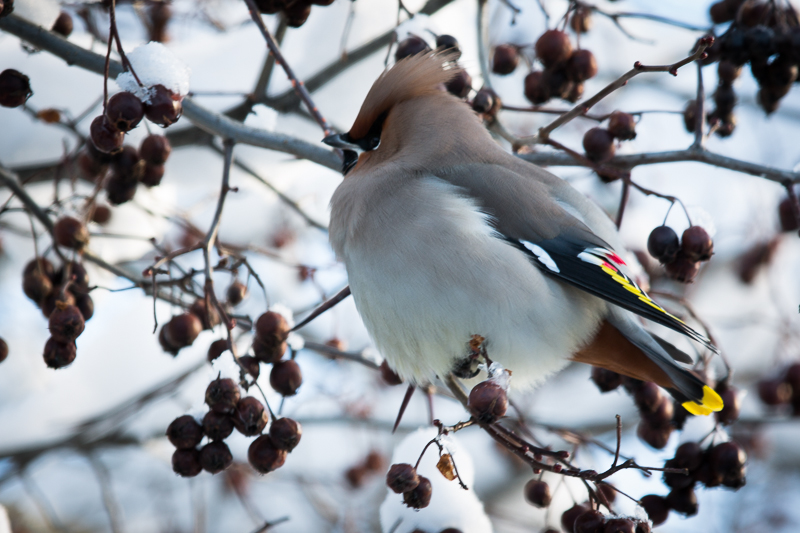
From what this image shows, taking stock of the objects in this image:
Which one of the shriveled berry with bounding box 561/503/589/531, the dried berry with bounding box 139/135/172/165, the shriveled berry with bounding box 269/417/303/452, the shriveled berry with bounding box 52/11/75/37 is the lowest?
the shriveled berry with bounding box 561/503/589/531

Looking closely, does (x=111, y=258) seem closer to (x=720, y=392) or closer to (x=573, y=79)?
(x=573, y=79)

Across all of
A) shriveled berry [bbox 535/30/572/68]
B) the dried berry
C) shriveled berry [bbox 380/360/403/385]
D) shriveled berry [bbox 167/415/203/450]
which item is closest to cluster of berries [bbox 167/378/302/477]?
shriveled berry [bbox 167/415/203/450]

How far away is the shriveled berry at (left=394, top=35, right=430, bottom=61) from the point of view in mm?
2676

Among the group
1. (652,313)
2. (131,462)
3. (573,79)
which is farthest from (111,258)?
(652,313)

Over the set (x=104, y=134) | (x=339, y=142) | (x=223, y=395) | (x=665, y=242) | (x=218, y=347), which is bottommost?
(x=223, y=395)

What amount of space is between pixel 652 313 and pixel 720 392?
67 cm

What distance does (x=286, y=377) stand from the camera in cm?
213

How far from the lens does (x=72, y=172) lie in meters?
2.68

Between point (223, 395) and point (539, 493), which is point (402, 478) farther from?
point (539, 493)

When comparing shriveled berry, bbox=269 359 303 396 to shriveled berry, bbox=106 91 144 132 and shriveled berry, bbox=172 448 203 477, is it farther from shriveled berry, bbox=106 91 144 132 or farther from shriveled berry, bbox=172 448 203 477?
shriveled berry, bbox=106 91 144 132

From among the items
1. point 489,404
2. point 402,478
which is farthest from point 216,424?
point 489,404

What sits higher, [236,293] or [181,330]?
[236,293]

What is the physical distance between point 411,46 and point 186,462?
1567 millimetres

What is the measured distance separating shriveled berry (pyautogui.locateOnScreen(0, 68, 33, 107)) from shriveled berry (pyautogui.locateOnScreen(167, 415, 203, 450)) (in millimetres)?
974
